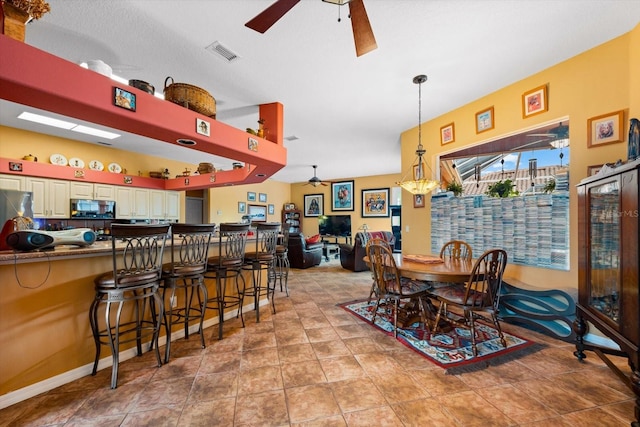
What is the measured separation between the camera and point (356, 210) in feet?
31.1

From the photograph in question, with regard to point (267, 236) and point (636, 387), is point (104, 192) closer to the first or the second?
point (267, 236)

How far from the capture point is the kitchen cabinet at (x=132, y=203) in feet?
17.6

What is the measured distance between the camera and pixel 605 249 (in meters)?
1.83

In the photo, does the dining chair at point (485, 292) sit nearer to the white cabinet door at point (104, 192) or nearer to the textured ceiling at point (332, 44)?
the textured ceiling at point (332, 44)

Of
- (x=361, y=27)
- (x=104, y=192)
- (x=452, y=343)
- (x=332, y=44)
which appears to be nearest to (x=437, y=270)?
(x=452, y=343)

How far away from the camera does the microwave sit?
475 centimetres

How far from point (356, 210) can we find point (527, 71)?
692 cm

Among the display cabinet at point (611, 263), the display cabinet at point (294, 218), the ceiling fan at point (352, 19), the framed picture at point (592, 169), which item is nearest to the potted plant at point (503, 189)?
the framed picture at point (592, 169)

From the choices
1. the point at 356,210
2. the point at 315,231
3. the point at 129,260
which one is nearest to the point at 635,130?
the point at 129,260

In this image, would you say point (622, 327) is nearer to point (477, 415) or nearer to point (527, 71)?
point (477, 415)

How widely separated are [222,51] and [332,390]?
3059 mm

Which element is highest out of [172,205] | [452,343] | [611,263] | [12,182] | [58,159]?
[58,159]

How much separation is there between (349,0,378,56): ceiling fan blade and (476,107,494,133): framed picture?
235cm

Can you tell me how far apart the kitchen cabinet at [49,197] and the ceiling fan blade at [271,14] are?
5.24 meters
